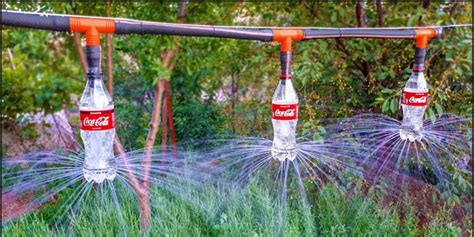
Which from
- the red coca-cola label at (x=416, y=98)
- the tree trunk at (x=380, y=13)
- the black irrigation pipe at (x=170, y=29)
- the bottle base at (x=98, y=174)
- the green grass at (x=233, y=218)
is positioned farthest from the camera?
the tree trunk at (x=380, y=13)

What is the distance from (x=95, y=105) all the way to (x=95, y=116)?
0.9 inches

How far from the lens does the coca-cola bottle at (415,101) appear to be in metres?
1.39

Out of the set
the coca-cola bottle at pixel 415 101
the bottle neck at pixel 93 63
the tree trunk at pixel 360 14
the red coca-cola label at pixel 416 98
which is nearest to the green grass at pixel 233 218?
the coca-cola bottle at pixel 415 101

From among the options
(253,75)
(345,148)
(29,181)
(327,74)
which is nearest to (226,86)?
(253,75)

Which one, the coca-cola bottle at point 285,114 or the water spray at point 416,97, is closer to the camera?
the coca-cola bottle at point 285,114

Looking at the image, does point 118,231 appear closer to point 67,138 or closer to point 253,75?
point 67,138

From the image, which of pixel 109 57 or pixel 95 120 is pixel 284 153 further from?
pixel 109 57

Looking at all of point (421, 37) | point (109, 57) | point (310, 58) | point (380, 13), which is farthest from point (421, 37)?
point (109, 57)

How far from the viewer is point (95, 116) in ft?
3.19

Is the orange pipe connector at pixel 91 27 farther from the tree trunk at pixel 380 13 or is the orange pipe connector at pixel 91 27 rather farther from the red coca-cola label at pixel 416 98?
the tree trunk at pixel 380 13

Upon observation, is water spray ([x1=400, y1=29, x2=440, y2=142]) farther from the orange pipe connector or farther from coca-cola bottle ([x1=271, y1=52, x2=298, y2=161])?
the orange pipe connector

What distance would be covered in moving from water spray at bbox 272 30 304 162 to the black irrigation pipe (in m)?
0.04

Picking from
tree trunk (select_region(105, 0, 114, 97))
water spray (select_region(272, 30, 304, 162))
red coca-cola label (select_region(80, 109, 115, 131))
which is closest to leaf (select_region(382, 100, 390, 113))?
water spray (select_region(272, 30, 304, 162))

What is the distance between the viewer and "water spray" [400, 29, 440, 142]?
54.8 inches
